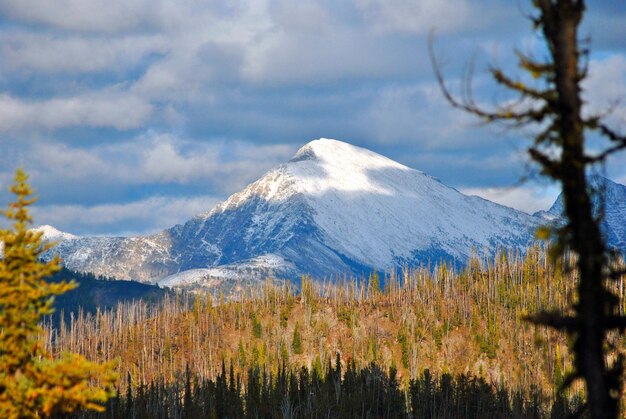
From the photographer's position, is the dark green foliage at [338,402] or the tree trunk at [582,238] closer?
the tree trunk at [582,238]

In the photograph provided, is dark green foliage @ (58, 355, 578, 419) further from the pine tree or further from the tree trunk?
the tree trunk

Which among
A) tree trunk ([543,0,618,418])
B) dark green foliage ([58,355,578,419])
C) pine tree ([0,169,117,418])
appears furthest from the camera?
dark green foliage ([58,355,578,419])

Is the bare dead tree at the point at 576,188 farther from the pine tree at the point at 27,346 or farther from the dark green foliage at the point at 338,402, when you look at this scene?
the dark green foliage at the point at 338,402

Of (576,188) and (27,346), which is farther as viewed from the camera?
(27,346)

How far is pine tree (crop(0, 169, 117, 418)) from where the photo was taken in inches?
1188

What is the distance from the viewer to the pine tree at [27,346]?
1188 inches

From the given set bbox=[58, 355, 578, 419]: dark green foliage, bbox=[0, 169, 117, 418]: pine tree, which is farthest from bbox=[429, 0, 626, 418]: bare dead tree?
bbox=[58, 355, 578, 419]: dark green foliage

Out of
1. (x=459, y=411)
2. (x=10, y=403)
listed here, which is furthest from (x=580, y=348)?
(x=459, y=411)

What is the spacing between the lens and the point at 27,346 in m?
31.0

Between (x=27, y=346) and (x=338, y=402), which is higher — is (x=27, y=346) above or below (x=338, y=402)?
above

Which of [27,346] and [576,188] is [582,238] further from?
[27,346]

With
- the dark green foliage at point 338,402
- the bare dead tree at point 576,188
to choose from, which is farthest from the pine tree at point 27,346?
the dark green foliage at point 338,402

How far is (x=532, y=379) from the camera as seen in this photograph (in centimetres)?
18150

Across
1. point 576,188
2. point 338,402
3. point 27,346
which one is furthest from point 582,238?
point 338,402
